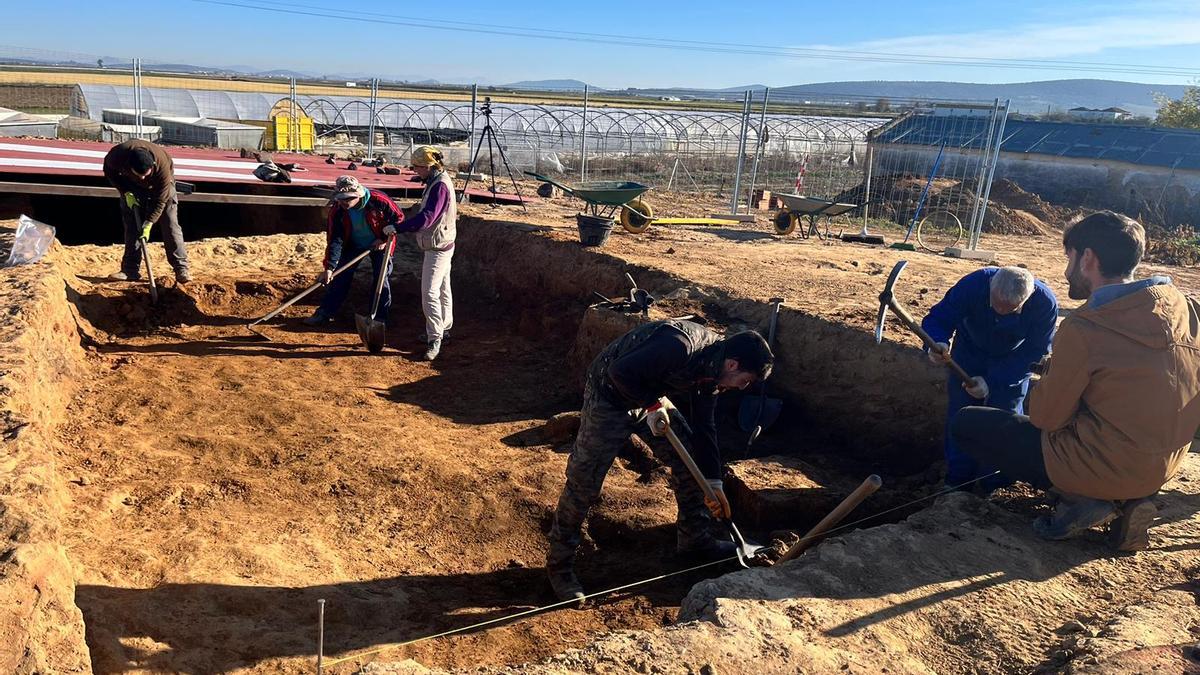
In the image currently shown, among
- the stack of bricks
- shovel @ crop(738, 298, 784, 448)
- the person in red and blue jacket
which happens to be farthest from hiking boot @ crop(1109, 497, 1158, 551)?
the stack of bricks

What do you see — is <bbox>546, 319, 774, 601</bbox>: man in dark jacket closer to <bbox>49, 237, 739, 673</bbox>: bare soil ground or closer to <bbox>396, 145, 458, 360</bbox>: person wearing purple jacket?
<bbox>49, 237, 739, 673</bbox>: bare soil ground

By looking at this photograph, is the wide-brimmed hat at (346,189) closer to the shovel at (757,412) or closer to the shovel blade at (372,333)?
the shovel blade at (372,333)

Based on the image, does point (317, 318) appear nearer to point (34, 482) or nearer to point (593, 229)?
point (593, 229)

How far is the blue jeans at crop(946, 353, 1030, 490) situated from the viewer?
4637mm

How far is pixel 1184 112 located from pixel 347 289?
90.7ft

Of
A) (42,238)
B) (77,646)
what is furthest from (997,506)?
(42,238)

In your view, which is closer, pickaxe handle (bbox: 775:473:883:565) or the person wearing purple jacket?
pickaxe handle (bbox: 775:473:883:565)

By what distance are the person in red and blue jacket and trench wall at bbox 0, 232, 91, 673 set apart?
2.22 metres

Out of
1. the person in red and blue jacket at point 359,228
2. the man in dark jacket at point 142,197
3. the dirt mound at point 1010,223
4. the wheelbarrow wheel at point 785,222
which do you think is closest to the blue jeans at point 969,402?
the person in red and blue jacket at point 359,228

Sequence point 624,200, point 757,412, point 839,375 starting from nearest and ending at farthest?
point 757,412, point 839,375, point 624,200

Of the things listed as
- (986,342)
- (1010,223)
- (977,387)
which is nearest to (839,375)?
(986,342)

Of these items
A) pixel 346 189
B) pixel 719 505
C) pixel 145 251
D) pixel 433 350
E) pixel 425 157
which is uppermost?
pixel 425 157

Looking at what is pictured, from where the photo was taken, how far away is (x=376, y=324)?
7750 millimetres

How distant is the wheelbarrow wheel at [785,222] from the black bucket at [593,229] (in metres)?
3.96
